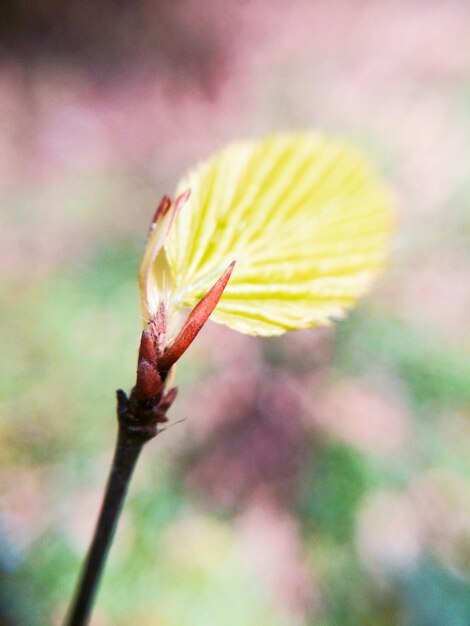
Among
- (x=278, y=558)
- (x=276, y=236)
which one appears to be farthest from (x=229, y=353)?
(x=276, y=236)

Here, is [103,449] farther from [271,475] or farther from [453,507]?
[453,507]

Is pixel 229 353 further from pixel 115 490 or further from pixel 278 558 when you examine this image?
pixel 115 490

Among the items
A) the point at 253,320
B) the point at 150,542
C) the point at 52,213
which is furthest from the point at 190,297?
the point at 52,213

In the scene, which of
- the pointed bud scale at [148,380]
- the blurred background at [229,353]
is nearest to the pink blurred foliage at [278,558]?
the blurred background at [229,353]

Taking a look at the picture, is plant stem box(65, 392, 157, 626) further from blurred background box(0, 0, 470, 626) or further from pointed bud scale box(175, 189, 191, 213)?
blurred background box(0, 0, 470, 626)

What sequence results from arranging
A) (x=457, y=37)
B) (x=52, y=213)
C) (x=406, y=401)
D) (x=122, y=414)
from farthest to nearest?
1. (x=457, y=37)
2. (x=52, y=213)
3. (x=406, y=401)
4. (x=122, y=414)

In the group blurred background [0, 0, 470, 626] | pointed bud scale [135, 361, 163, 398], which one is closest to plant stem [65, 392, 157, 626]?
pointed bud scale [135, 361, 163, 398]
